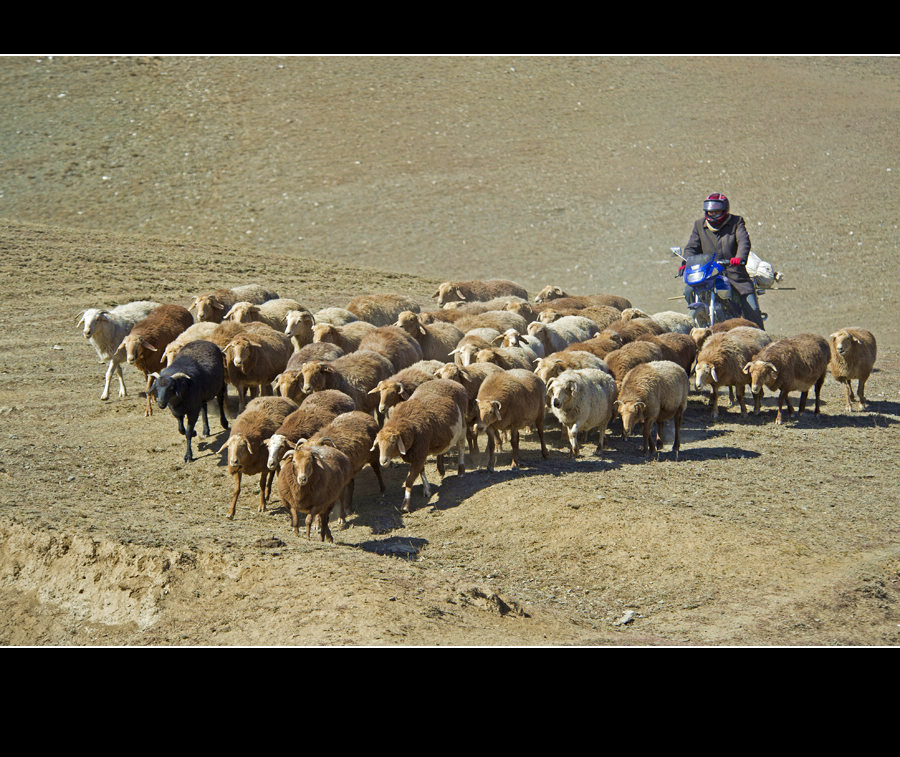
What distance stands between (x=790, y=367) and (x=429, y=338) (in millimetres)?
5622

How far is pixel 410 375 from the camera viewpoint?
553 inches

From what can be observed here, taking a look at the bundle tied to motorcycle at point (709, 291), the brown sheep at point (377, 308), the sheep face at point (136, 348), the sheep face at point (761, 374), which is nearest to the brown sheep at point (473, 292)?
the brown sheep at point (377, 308)

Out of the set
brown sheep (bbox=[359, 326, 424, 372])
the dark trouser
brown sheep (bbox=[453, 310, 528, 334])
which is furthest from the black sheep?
the dark trouser

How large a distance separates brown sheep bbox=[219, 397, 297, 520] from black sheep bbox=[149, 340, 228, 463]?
145 cm

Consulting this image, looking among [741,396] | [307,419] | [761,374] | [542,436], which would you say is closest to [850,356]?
[741,396]

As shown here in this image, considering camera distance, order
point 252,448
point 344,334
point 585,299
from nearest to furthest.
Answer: point 252,448, point 344,334, point 585,299

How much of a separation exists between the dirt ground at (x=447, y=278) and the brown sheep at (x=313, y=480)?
1.66 ft

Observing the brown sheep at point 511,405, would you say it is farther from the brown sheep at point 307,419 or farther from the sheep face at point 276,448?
the sheep face at point 276,448

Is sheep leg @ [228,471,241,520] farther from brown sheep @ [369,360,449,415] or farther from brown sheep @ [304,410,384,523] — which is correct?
brown sheep @ [369,360,449,415]

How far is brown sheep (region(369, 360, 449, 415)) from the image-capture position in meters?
13.3

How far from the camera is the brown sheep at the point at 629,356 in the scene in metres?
15.1

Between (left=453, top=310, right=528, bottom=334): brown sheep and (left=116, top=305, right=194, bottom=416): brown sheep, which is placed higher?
(left=453, top=310, right=528, bottom=334): brown sheep

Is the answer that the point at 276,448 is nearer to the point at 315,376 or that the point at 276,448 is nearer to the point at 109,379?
the point at 315,376

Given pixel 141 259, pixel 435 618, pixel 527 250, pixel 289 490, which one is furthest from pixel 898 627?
pixel 527 250
